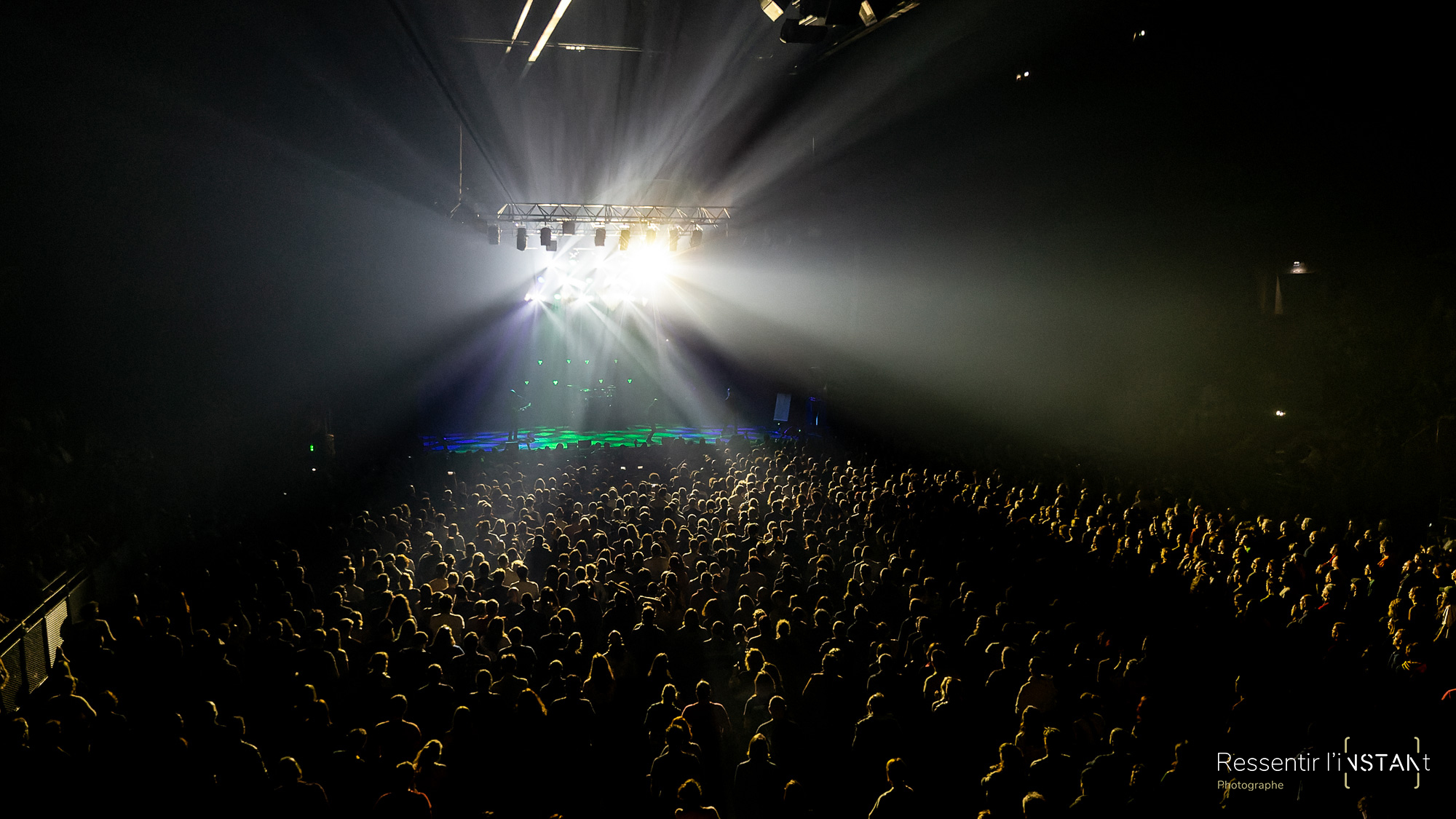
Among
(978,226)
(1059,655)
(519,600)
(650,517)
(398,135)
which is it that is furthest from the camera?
(978,226)

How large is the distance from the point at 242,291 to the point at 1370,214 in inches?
896

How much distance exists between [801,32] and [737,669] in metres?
8.02

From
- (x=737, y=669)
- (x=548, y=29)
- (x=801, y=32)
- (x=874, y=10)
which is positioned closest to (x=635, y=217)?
(x=548, y=29)

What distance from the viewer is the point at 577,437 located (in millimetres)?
25594

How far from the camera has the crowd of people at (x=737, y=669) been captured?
14.5 feet

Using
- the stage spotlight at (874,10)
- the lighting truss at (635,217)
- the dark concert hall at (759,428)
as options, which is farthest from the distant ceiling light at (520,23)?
the lighting truss at (635,217)

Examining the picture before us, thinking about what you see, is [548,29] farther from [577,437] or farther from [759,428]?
[759,428]

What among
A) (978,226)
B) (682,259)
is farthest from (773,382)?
(978,226)

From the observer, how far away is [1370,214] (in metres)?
14.3

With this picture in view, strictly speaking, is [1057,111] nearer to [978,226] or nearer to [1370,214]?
[978,226]

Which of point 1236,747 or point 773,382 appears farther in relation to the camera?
point 773,382

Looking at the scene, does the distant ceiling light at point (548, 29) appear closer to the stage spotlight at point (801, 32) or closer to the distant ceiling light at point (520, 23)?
the distant ceiling light at point (520, 23)

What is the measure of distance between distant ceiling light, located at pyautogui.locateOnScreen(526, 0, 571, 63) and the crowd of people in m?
→ 8.30

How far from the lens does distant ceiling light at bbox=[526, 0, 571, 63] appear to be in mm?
11796
